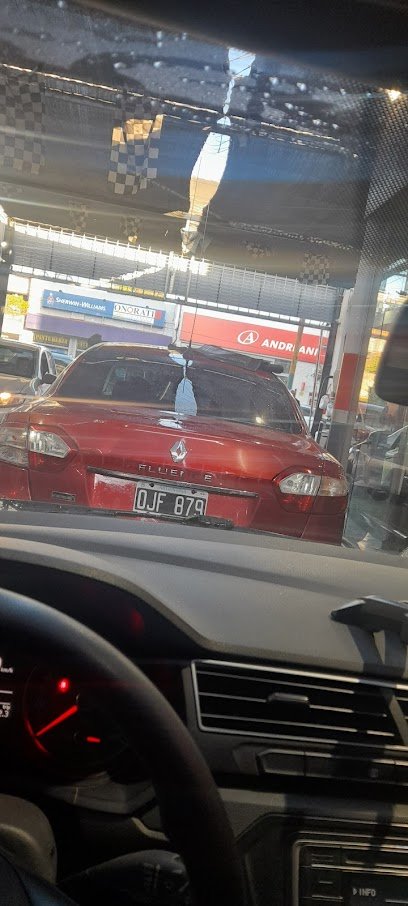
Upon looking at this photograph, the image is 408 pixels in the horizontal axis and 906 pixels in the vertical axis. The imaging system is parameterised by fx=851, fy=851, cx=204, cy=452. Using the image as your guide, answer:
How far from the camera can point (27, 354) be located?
11.1ft

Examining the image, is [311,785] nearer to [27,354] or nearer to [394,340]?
[394,340]

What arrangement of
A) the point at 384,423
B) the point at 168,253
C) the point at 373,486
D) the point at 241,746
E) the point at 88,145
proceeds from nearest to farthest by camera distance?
1. the point at 241,746
2. the point at 168,253
3. the point at 88,145
4. the point at 384,423
5. the point at 373,486

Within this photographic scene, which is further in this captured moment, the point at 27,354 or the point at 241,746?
the point at 27,354

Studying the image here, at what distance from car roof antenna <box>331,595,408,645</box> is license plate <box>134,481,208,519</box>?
1037 mm

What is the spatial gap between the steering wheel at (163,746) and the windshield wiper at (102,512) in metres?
1.57

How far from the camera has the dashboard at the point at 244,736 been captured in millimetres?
1854

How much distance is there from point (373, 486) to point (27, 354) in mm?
1681

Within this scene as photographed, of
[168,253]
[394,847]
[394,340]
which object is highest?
[168,253]

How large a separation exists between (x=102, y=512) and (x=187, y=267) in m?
0.87

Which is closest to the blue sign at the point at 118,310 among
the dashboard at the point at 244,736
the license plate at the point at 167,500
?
the license plate at the point at 167,500

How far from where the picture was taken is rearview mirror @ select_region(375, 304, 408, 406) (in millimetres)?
2191

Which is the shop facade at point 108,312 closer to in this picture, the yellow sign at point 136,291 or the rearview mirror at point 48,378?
the yellow sign at point 136,291

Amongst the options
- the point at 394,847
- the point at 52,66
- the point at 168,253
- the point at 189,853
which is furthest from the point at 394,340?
the point at 52,66

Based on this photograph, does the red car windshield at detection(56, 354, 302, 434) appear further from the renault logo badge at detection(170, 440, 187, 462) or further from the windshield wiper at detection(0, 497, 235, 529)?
the windshield wiper at detection(0, 497, 235, 529)
